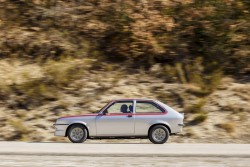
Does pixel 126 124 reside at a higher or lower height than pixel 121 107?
lower

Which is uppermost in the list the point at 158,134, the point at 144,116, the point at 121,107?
the point at 121,107

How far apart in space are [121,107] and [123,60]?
22.7 feet

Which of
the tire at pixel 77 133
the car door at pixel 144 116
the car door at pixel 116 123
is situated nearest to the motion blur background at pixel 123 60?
the tire at pixel 77 133

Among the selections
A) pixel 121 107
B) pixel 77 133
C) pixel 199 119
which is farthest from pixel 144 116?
pixel 199 119

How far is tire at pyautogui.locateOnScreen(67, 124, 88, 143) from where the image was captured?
14853mm

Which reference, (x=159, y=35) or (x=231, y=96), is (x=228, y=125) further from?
(x=159, y=35)

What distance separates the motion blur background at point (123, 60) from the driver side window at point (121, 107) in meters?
2.92

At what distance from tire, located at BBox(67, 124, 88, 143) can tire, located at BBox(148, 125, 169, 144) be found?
2003 millimetres

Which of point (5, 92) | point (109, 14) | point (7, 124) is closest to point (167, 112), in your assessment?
point (7, 124)

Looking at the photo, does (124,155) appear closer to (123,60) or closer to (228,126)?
(228,126)

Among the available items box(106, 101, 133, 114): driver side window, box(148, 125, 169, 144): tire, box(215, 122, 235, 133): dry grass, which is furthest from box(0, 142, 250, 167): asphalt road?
box(215, 122, 235, 133): dry grass

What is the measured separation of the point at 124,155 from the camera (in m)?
12.1

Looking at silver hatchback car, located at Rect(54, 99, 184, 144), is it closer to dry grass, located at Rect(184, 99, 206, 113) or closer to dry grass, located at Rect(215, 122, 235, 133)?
dry grass, located at Rect(215, 122, 235, 133)

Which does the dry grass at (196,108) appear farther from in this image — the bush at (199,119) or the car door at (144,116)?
the car door at (144,116)
